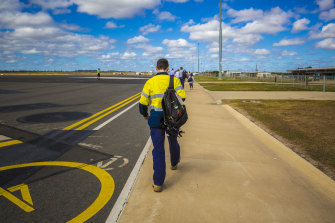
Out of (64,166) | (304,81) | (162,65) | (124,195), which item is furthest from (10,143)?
(304,81)

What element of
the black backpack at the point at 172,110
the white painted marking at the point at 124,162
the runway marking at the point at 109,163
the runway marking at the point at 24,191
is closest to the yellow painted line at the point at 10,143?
the runway marking at the point at 24,191

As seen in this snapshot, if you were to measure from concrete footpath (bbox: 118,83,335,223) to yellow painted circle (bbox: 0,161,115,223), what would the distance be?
0.35 m

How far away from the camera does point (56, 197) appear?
3146mm

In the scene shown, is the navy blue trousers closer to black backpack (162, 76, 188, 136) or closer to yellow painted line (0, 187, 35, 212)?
black backpack (162, 76, 188, 136)

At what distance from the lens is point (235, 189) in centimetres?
344

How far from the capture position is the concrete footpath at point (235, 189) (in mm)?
2814

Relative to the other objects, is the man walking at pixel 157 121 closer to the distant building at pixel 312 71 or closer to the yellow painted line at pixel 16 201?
the yellow painted line at pixel 16 201

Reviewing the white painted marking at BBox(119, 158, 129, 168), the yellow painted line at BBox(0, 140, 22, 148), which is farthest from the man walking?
the yellow painted line at BBox(0, 140, 22, 148)

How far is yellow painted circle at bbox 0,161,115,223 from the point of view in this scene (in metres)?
2.78

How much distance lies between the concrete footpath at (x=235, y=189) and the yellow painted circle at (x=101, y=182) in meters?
0.35

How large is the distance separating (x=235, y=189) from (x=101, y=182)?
1954 millimetres

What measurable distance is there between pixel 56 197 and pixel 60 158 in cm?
145

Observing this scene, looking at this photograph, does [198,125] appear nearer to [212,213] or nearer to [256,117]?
[256,117]

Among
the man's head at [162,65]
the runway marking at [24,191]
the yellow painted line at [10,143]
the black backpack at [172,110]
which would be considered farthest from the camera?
the yellow painted line at [10,143]
